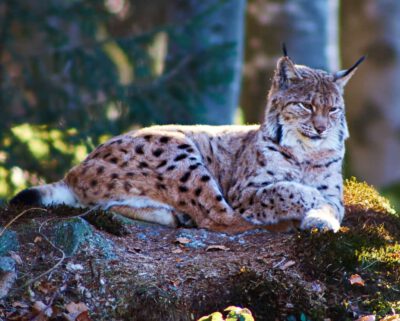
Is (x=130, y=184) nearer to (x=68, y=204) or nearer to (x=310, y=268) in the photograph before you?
(x=68, y=204)

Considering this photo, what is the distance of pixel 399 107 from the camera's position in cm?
1728

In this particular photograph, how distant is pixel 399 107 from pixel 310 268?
11.4 metres

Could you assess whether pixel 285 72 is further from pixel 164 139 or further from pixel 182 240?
pixel 182 240

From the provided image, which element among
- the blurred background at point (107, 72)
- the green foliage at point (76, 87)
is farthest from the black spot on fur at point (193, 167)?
the green foliage at point (76, 87)

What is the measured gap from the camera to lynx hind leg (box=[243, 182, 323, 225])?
24.0 feet

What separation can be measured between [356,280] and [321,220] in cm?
80

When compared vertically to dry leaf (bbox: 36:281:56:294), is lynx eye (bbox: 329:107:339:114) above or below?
above

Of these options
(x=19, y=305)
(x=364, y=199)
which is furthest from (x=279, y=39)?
(x=19, y=305)

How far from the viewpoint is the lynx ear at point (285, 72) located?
25.9ft

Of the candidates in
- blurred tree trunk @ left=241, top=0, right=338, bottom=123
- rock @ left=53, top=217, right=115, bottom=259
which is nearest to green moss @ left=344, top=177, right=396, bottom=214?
rock @ left=53, top=217, right=115, bottom=259

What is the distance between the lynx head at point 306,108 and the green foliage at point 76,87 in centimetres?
410

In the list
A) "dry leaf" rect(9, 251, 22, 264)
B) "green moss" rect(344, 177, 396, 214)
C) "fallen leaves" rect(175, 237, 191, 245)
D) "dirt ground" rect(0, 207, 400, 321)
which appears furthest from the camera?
Result: "green moss" rect(344, 177, 396, 214)

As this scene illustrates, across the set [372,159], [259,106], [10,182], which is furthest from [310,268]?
[372,159]

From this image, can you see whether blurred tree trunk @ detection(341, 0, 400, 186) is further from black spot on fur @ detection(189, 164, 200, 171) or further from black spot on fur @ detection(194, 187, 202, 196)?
black spot on fur @ detection(194, 187, 202, 196)
